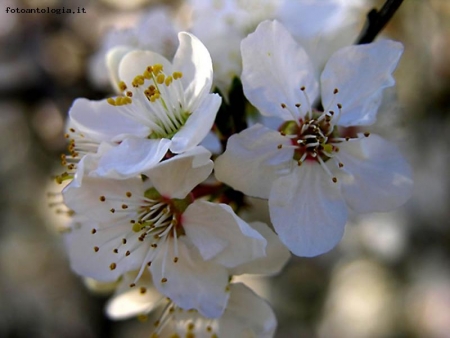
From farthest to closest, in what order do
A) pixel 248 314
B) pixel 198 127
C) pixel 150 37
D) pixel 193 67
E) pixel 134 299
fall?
1. pixel 150 37
2. pixel 134 299
3. pixel 248 314
4. pixel 193 67
5. pixel 198 127

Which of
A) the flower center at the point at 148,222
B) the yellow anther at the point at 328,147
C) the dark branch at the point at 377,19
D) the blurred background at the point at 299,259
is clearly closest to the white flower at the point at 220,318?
the flower center at the point at 148,222

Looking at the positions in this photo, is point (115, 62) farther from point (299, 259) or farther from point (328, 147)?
point (299, 259)

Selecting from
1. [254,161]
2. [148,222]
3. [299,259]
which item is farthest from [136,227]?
[299,259]

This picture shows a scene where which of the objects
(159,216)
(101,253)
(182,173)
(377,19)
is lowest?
(101,253)

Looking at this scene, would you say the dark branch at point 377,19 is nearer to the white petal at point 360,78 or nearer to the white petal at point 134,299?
the white petal at point 360,78

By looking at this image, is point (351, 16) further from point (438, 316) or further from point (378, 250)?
point (438, 316)

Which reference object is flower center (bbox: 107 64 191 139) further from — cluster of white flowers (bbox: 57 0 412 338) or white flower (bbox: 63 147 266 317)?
white flower (bbox: 63 147 266 317)
